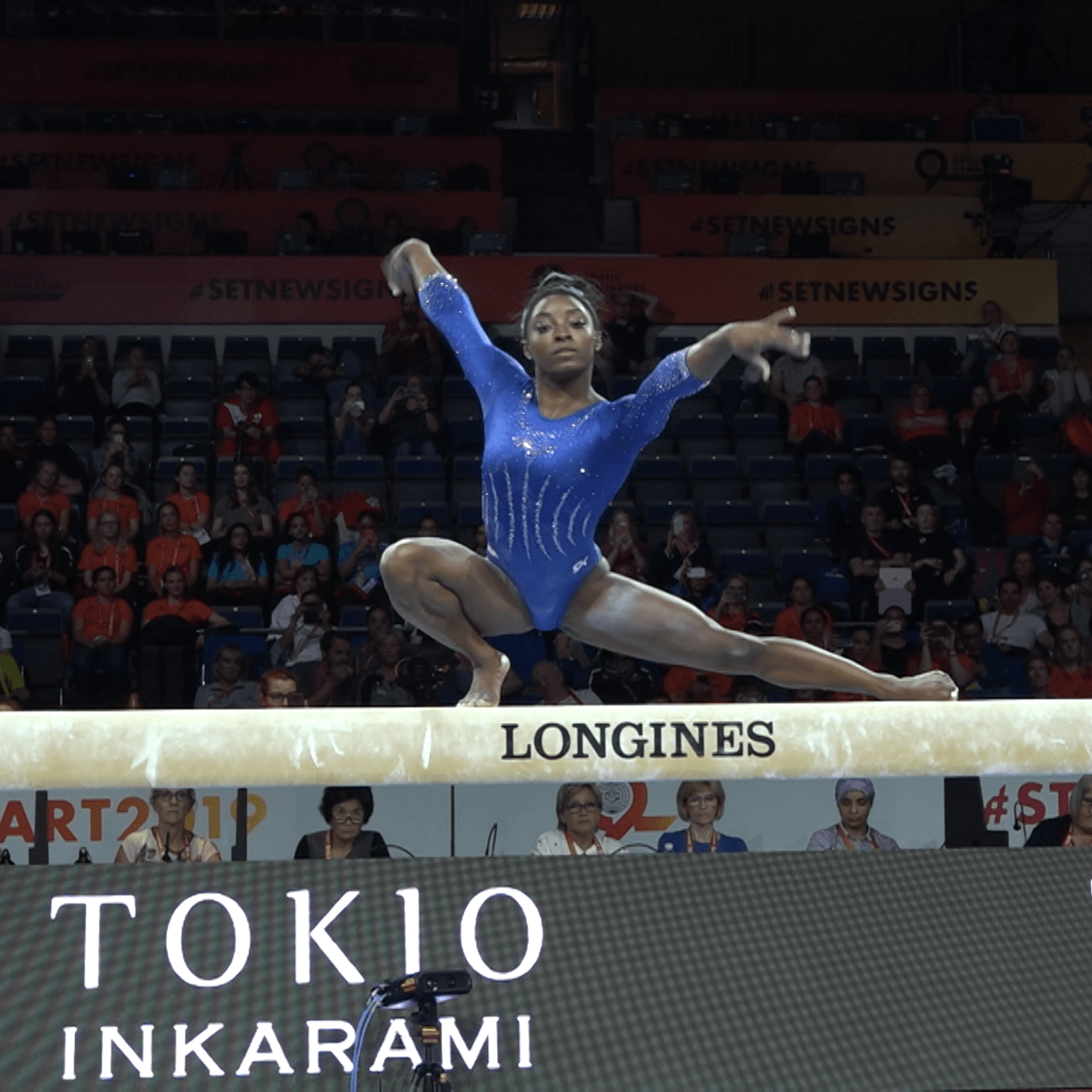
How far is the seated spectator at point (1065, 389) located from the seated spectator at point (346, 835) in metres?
7.17

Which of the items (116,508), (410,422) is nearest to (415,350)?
(410,422)

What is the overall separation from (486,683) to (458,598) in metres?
0.24

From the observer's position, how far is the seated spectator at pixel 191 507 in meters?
9.57

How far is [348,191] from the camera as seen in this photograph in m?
13.5

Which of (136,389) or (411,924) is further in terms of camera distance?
(136,389)

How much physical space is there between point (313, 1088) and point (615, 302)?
831cm

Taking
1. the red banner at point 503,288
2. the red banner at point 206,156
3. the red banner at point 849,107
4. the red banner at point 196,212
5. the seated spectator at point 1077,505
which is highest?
the red banner at point 849,107

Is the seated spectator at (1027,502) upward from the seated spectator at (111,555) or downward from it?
upward

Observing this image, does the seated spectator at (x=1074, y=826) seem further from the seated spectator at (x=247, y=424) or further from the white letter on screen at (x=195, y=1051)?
the seated spectator at (x=247, y=424)

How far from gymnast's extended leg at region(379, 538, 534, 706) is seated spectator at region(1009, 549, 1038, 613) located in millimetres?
5518

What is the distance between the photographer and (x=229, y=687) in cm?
820

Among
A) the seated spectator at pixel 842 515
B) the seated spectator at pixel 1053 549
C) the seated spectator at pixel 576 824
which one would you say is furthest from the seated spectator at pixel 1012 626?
the seated spectator at pixel 576 824

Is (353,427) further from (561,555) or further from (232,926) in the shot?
(561,555)

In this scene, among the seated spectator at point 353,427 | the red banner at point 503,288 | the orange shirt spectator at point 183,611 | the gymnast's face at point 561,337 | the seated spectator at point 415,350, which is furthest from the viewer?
the red banner at point 503,288
